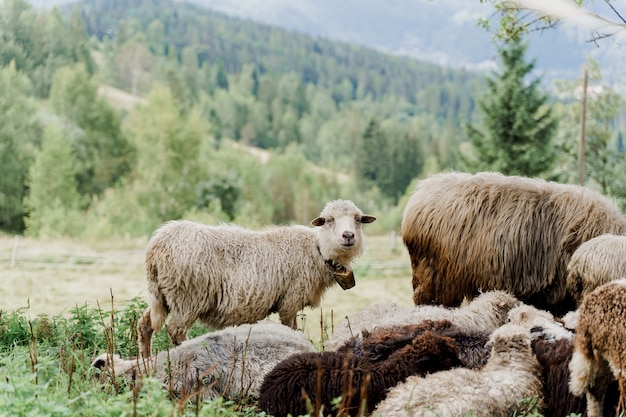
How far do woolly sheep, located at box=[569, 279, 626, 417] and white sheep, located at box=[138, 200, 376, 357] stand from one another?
2.68 metres

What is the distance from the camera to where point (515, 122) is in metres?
34.5

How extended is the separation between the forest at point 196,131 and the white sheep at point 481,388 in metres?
25.9

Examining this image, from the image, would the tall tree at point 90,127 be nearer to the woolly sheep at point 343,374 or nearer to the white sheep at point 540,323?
the white sheep at point 540,323

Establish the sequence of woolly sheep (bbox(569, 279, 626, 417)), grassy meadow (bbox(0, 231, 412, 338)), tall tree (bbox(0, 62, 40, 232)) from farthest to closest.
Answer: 1. tall tree (bbox(0, 62, 40, 232))
2. grassy meadow (bbox(0, 231, 412, 338))
3. woolly sheep (bbox(569, 279, 626, 417))

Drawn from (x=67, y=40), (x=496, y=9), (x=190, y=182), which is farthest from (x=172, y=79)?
(x=496, y=9)

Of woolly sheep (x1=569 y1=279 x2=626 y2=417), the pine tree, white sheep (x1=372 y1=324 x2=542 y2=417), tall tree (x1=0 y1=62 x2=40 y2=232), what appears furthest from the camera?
tall tree (x1=0 y1=62 x2=40 y2=232)

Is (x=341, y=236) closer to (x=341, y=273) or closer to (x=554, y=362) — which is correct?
(x=341, y=273)

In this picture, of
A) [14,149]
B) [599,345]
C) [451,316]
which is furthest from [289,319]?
[14,149]

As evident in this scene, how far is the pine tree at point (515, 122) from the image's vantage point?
33.7 meters

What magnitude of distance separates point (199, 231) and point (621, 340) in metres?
3.57

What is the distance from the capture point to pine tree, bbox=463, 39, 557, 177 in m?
33.7

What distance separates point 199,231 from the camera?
601cm

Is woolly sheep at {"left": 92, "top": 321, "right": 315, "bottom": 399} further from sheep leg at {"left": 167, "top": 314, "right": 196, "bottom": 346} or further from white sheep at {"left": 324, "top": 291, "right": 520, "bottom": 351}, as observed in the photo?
sheep leg at {"left": 167, "top": 314, "right": 196, "bottom": 346}

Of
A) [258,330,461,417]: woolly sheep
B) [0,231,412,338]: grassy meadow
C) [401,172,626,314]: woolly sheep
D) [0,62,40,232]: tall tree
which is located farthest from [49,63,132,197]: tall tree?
[258,330,461,417]: woolly sheep
